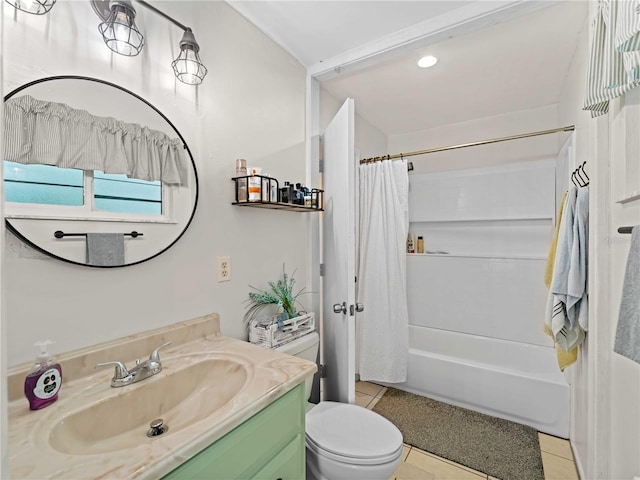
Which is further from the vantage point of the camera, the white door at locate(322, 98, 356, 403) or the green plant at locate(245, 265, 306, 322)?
the white door at locate(322, 98, 356, 403)

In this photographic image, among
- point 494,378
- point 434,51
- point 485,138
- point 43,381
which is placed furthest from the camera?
point 485,138

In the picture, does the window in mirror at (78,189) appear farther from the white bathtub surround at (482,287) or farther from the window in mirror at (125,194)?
the white bathtub surround at (482,287)

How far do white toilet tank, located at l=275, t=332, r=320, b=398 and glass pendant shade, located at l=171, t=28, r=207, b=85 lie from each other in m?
1.29

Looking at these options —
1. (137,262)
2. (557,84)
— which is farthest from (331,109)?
(137,262)

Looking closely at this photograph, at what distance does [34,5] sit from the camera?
0.92 meters

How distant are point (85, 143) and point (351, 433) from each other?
5.12ft

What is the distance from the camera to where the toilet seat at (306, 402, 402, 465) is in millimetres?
1280

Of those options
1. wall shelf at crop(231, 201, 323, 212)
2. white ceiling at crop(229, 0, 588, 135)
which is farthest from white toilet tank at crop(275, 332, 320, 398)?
white ceiling at crop(229, 0, 588, 135)

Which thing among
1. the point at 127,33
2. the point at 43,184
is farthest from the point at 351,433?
the point at 127,33

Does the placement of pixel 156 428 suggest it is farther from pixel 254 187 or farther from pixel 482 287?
pixel 482 287

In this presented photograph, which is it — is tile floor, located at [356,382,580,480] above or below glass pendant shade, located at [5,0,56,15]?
below

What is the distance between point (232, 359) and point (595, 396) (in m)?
1.48

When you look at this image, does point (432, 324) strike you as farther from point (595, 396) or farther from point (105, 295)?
point (105, 295)

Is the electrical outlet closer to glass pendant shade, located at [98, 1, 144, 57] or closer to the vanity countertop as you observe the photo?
the vanity countertop
